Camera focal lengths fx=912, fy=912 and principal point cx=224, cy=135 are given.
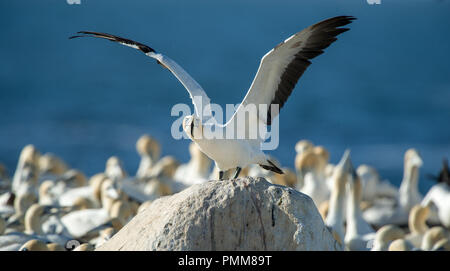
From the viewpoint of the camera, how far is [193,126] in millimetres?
7398

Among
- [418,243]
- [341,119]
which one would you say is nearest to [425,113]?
[341,119]

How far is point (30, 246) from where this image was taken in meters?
8.44

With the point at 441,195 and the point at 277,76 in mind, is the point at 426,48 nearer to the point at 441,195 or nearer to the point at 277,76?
the point at 441,195

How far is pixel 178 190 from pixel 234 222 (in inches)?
342

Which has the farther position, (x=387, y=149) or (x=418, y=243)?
(x=387, y=149)

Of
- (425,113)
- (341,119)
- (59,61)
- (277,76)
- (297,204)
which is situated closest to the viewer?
(297,204)

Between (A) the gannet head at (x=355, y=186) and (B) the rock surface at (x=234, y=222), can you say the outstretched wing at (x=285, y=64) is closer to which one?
(B) the rock surface at (x=234, y=222)

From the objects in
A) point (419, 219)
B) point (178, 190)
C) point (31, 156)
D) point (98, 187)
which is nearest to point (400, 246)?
point (419, 219)

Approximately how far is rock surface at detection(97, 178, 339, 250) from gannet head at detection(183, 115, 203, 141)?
1.43m

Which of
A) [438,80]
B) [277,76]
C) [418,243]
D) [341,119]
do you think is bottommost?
[418,243]

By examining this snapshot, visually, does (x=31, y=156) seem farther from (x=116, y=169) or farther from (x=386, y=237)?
(x=386, y=237)

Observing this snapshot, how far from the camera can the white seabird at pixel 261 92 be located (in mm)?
7605
